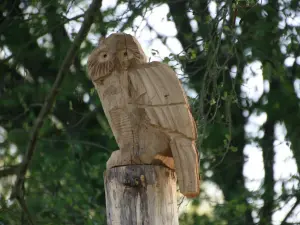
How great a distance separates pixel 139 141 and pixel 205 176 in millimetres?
3265

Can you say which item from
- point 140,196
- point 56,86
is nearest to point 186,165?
point 140,196

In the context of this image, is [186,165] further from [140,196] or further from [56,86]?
[56,86]

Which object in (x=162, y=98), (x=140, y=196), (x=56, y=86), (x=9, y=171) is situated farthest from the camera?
(x=9, y=171)

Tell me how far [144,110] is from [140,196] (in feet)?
1.63

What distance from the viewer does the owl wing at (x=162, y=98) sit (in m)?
3.88

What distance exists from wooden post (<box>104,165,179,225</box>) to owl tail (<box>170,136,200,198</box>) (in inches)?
3.6

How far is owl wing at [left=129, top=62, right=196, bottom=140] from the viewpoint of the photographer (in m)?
3.88

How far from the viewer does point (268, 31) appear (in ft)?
20.8

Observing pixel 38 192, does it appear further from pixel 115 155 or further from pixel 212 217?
pixel 115 155

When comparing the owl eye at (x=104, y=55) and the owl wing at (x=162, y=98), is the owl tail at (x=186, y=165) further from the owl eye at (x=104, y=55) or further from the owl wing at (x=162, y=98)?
the owl eye at (x=104, y=55)

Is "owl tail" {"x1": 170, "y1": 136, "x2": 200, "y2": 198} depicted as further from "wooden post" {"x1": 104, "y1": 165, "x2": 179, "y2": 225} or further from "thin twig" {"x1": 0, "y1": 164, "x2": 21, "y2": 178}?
"thin twig" {"x1": 0, "y1": 164, "x2": 21, "y2": 178}

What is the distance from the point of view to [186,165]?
3803 mm

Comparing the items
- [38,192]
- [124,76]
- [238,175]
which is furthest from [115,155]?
[238,175]

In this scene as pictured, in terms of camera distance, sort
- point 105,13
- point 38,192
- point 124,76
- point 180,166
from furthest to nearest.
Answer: point 38,192, point 105,13, point 124,76, point 180,166
